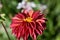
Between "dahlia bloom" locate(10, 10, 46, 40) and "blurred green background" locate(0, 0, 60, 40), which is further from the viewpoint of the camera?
Answer: "blurred green background" locate(0, 0, 60, 40)

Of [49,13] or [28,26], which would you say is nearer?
[28,26]

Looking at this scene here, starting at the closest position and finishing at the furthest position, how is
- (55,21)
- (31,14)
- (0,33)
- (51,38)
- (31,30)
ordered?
(31,30) → (31,14) → (0,33) → (51,38) → (55,21)

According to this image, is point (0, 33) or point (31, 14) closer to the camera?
point (31, 14)

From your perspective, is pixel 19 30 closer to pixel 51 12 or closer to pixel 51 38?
pixel 51 38

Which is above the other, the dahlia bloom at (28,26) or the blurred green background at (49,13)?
the dahlia bloom at (28,26)

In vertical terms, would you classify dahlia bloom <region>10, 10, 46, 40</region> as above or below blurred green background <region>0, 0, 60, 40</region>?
above

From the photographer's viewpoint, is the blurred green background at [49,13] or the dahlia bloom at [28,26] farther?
the blurred green background at [49,13]

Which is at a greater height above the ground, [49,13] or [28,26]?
[28,26]

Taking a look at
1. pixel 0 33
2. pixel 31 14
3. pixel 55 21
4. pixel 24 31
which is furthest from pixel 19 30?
pixel 55 21
